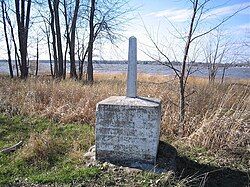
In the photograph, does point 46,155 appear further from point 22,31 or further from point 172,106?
point 22,31

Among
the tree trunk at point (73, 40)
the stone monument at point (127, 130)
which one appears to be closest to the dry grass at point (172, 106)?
the stone monument at point (127, 130)

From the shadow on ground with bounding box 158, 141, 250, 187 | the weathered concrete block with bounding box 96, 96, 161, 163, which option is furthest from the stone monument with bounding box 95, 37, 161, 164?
the shadow on ground with bounding box 158, 141, 250, 187

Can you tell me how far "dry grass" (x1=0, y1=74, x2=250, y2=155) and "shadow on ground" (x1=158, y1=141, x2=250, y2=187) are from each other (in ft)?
2.52

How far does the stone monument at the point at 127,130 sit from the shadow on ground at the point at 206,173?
1.46 ft

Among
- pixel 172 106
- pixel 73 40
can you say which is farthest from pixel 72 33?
pixel 172 106

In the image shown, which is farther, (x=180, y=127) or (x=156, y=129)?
(x=180, y=127)

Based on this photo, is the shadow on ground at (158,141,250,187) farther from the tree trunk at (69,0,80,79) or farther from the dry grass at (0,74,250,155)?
the tree trunk at (69,0,80,79)

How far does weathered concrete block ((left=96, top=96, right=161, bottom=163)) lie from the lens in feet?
16.2

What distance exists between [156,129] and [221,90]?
4.62 meters

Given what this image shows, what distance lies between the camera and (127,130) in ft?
16.5

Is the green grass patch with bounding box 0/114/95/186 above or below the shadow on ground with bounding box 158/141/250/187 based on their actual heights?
above

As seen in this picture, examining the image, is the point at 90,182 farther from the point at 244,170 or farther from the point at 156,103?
the point at 244,170

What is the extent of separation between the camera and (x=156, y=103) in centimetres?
507

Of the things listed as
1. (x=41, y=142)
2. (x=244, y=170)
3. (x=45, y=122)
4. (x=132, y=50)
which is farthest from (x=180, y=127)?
(x=45, y=122)
